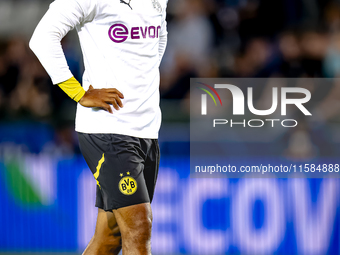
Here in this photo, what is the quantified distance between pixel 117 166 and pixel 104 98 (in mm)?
351

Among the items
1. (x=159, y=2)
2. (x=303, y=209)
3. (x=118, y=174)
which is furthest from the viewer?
(x=303, y=209)

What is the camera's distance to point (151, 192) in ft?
8.93

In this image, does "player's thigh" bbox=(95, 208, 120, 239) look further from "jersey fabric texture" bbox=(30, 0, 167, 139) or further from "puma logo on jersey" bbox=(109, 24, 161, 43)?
"puma logo on jersey" bbox=(109, 24, 161, 43)

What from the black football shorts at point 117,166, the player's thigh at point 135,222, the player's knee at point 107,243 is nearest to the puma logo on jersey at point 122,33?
the black football shorts at point 117,166

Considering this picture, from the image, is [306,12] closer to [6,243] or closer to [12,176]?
[12,176]

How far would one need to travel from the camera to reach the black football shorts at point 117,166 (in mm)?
2439

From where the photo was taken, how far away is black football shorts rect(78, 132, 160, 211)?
244 cm

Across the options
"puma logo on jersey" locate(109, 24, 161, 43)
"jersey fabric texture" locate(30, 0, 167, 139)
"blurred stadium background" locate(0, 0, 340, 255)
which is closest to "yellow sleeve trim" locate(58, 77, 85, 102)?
"jersey fabric texture" locate(30, 0, 167, 139)

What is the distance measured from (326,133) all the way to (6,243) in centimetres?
298

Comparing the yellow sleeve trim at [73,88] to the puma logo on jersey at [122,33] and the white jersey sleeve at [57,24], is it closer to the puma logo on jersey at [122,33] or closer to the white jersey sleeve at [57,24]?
the white jersey sleeve at [57,24]

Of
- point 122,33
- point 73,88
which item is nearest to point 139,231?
point 73,88

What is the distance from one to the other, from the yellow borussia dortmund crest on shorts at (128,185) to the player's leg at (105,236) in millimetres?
266

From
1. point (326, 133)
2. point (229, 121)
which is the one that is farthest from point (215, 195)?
point (326, 133)

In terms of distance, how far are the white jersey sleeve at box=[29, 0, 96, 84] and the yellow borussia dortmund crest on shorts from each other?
2.26 ft
